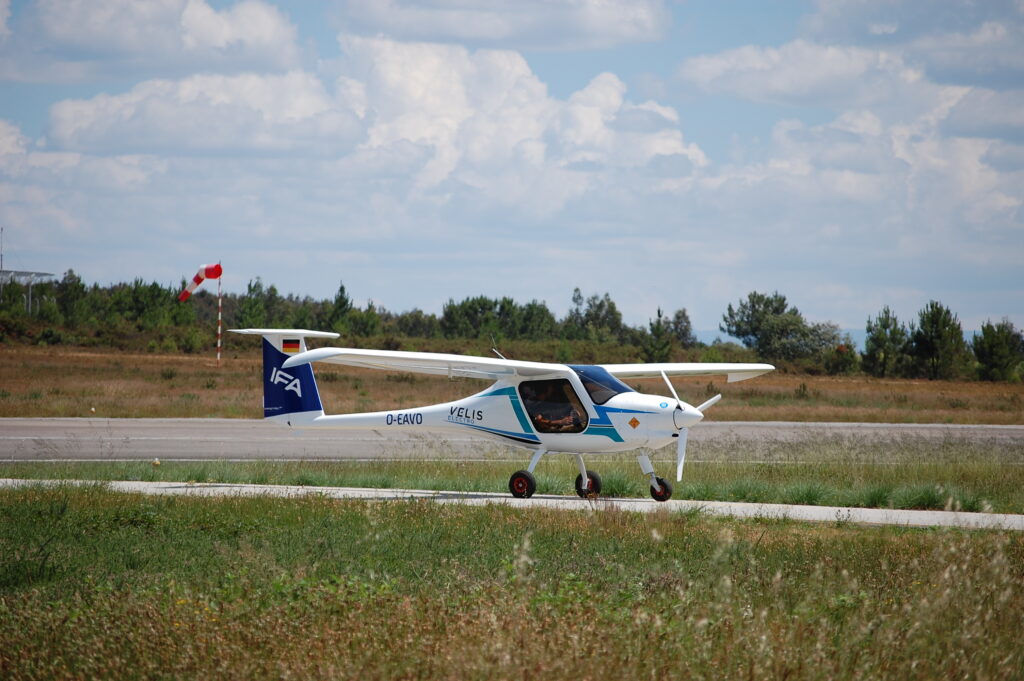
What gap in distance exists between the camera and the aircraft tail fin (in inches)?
667

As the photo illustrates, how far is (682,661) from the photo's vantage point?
5766mm

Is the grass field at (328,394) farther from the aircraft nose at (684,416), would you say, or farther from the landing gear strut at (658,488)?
the aircraft nose at (684,416)

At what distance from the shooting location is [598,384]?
50.7 feet

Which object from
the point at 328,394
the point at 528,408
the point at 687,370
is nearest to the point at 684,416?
the point at 528,408

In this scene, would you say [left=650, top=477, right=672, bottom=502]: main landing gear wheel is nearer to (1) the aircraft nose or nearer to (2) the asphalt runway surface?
(1) the aircraft nose

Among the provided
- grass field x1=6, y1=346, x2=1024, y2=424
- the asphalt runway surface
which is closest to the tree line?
grass field x1=6, y1=346, x2=1024, y2=424

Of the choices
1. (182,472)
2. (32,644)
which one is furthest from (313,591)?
(182,472)

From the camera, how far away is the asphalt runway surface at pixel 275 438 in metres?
21.9

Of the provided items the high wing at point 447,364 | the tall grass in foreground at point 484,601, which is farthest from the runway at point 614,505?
the high wing at point 447,364

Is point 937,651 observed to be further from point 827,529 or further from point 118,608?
point 827,529

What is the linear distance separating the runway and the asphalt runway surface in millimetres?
5534

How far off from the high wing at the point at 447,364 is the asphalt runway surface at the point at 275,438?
685 centimetres

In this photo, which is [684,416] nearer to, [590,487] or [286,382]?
[590,487]

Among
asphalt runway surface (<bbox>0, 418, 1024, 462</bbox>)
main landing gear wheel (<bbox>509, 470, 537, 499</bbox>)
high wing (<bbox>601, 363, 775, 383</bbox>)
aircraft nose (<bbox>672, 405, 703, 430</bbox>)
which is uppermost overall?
high wing (<bbox>601, 363, 775, 383</bbox>)
